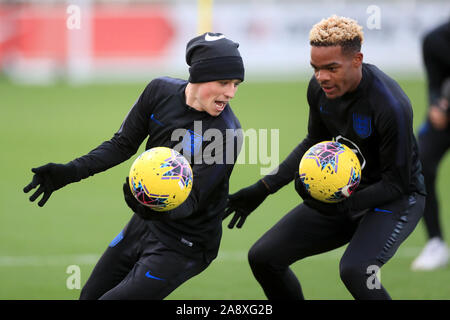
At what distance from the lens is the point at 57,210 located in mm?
10484

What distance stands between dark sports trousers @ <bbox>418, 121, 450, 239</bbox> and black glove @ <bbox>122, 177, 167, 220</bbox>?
160 inches

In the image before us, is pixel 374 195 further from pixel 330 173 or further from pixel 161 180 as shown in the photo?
pixel 161 180

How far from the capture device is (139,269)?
16.1 feet

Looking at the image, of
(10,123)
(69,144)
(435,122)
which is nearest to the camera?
(435,122)

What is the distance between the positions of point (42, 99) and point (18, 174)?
9.53 metres

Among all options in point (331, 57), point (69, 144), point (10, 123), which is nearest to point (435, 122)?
point (331, 57)

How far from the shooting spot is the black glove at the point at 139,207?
4.65 meters

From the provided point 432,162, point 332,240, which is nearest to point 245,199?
point 332,240

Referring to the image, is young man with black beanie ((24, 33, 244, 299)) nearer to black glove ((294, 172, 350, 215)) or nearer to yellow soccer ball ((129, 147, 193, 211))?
yellow soccer ball ((129, 147, 193, 211))

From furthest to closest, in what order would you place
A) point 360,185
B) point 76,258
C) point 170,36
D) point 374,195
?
point 170,36, point 76,258, point 360,185, point 374,195

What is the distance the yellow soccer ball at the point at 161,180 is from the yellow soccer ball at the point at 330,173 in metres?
0.84

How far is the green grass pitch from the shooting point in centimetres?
723

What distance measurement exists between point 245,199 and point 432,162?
3084mm
